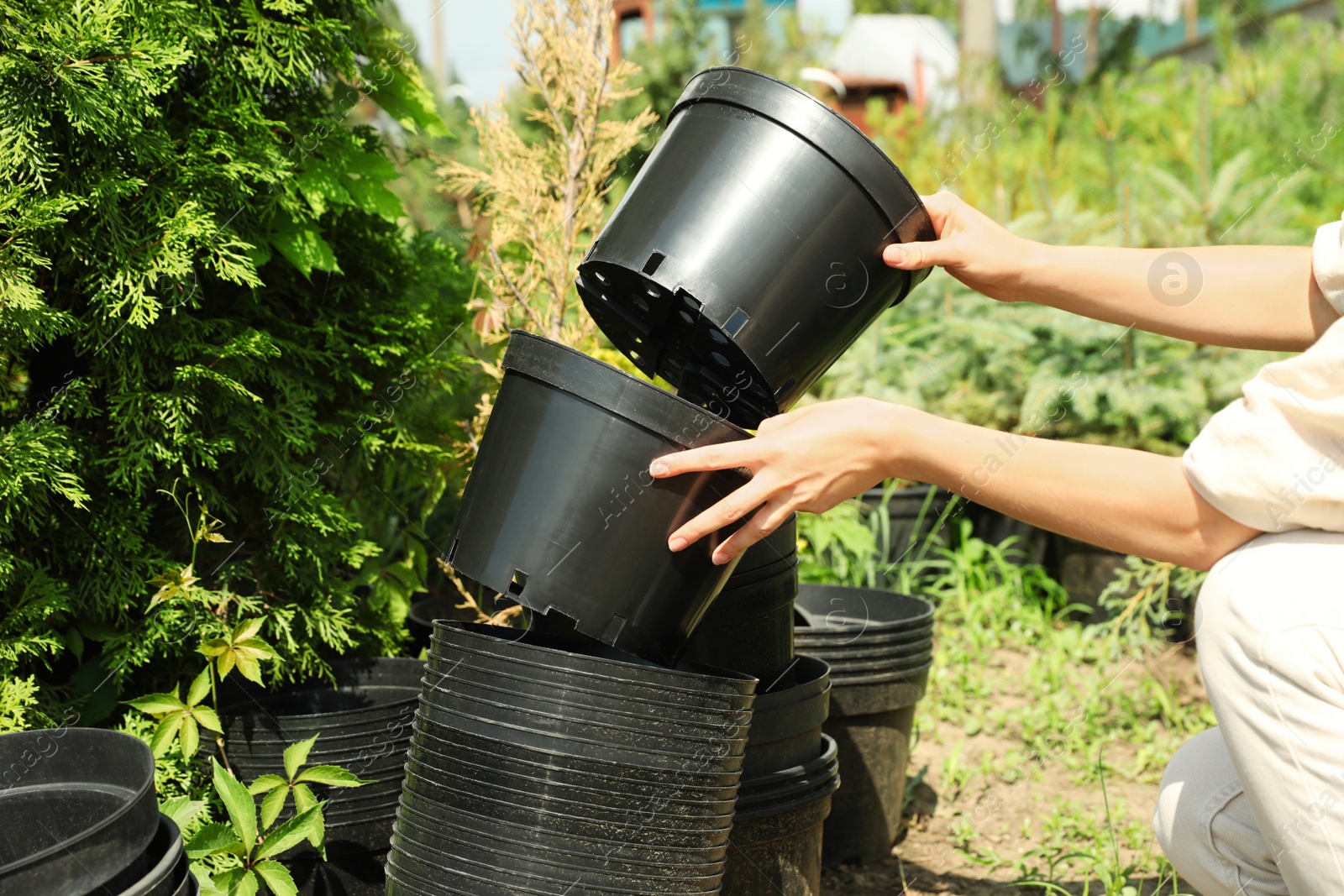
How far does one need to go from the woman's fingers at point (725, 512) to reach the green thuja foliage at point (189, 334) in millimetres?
913

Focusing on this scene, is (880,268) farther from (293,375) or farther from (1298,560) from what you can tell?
(293,375)

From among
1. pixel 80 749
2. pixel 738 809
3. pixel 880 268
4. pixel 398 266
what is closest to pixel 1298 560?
pixel 880 268

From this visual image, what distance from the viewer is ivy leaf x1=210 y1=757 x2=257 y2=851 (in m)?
1.69

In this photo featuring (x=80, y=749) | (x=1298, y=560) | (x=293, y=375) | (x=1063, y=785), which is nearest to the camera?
(x=1298, y=560)

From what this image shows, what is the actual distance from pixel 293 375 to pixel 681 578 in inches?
42.5

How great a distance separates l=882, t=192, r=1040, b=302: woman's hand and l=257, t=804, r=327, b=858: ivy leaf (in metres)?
1.48

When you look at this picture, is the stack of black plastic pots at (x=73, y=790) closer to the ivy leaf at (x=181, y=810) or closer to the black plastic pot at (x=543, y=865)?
the ivy leaf at (x=181, y=810)

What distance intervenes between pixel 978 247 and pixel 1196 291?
0.42 m

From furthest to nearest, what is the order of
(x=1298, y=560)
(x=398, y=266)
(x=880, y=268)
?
(x=398, y=266)
(x=880, y=268)
(x=1298, y=560)

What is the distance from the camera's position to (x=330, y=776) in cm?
182

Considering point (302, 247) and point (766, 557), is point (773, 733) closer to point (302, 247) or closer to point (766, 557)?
point (766, 557)

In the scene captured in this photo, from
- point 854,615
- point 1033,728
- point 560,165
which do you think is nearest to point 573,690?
point 854,615

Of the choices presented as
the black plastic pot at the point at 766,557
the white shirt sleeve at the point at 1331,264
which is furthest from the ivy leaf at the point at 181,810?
the white shirt sleeve at the point at 1331,264

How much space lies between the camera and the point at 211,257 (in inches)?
76.6
